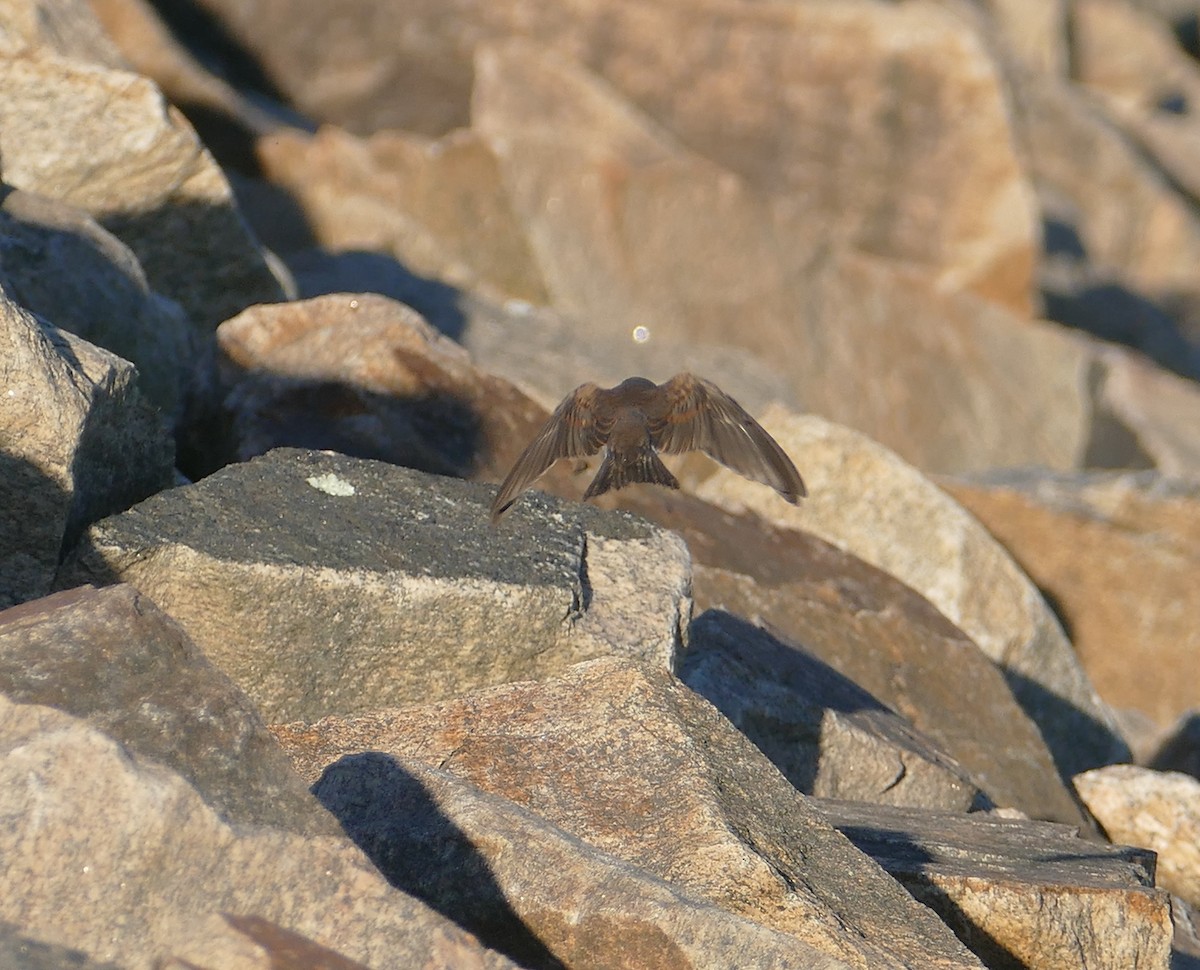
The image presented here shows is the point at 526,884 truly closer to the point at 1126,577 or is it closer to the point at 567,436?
the point at 567,436

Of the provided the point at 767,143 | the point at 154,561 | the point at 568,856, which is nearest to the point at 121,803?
the point at 568,856

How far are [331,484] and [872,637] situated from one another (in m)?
2.40

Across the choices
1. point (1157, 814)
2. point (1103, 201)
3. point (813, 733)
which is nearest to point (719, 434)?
point (813, 733)

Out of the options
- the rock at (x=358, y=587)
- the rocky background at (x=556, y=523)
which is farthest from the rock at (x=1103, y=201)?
the rock at (x=358, y=587)

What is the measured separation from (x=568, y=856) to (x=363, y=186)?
6955mm

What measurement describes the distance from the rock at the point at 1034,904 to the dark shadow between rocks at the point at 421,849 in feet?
3.04

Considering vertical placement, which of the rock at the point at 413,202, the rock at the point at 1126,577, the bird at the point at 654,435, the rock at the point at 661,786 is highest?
the rock at the point at 661,786

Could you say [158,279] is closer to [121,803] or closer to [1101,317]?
[121,803]

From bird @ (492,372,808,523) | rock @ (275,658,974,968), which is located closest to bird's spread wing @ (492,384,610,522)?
bird @ (492,372,808,523)

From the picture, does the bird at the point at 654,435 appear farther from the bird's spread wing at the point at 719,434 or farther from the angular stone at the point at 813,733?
the angular stone at the point at 813,733

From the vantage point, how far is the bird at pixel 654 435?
4777 millimetres

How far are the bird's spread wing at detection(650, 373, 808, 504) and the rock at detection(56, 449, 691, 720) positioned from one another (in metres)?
0.76

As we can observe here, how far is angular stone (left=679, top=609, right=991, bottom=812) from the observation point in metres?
4.68

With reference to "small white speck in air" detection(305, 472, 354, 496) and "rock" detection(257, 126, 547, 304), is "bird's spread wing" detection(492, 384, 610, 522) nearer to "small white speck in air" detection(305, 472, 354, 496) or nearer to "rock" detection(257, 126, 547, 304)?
"small white speck in air" detection(305, 472, 354, 496)
